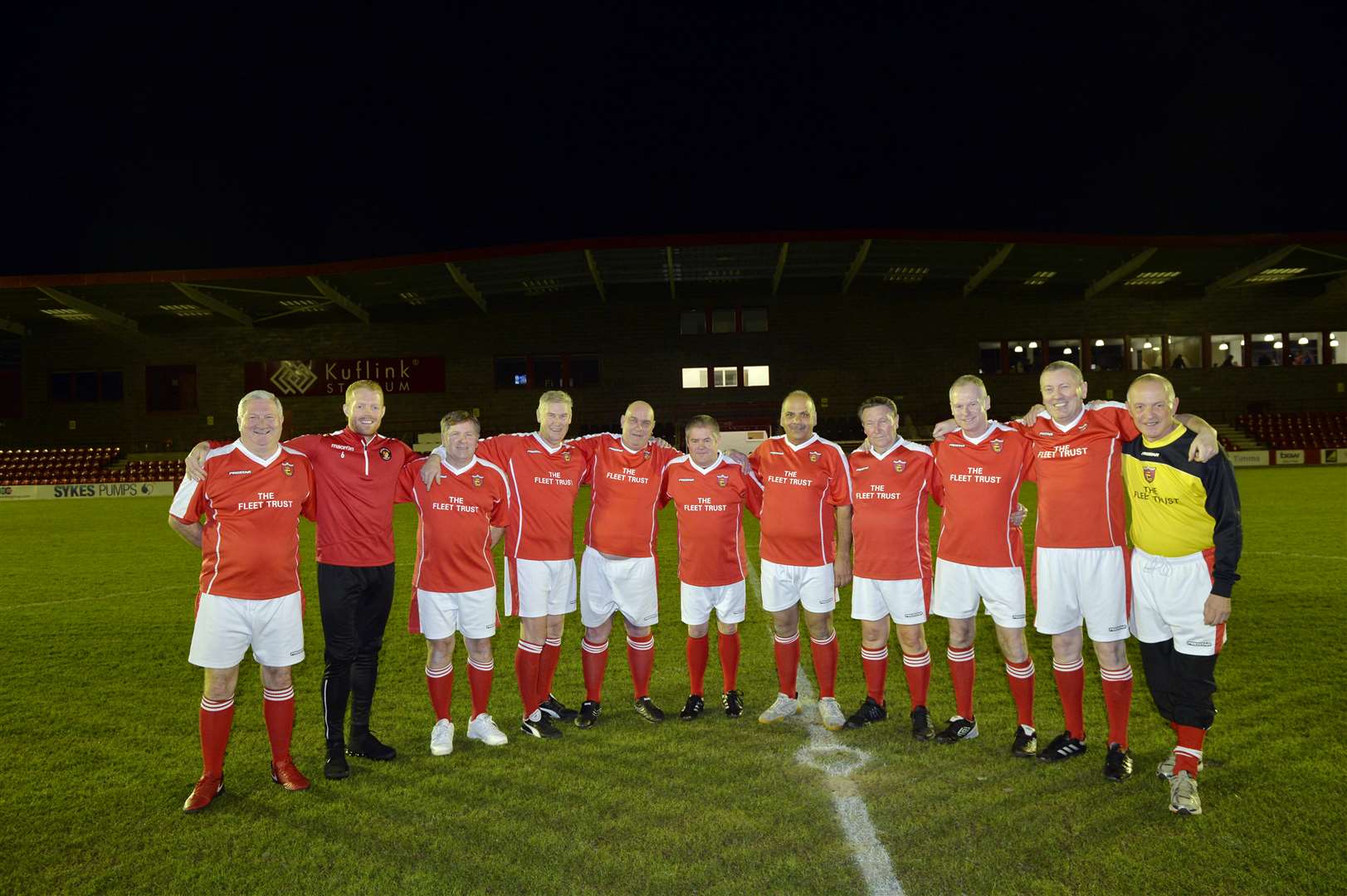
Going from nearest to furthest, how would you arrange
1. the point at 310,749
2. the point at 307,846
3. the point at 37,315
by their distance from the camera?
the point at 307,846
the point at 310,749
the point at 37,315

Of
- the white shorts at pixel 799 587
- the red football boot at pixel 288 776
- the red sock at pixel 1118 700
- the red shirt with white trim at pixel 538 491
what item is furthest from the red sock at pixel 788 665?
the red football boot at pixel 288 776

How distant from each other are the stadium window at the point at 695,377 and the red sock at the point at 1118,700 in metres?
26.0

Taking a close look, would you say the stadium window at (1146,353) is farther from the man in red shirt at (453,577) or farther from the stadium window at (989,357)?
the man in red shirt at (453,577)

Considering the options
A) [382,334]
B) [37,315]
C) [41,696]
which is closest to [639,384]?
[382,334]

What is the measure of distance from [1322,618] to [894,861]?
630 centimetres

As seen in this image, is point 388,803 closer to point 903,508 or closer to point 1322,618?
point 903,508

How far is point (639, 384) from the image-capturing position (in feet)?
99.3

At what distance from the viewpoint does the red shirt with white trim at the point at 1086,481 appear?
14.2 feet

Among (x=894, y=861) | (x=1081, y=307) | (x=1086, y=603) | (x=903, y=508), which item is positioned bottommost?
(x=894, y=861)

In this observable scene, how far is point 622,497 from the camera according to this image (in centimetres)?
528

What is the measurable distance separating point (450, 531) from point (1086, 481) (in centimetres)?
369

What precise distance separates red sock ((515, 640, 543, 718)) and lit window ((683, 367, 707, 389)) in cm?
2529

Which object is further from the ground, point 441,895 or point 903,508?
point 903,508

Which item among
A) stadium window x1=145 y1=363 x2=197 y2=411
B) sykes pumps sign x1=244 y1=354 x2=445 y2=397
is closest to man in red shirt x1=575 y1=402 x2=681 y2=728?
sykes pumps sign x1=244 y1=354 x2=445 y2=397
